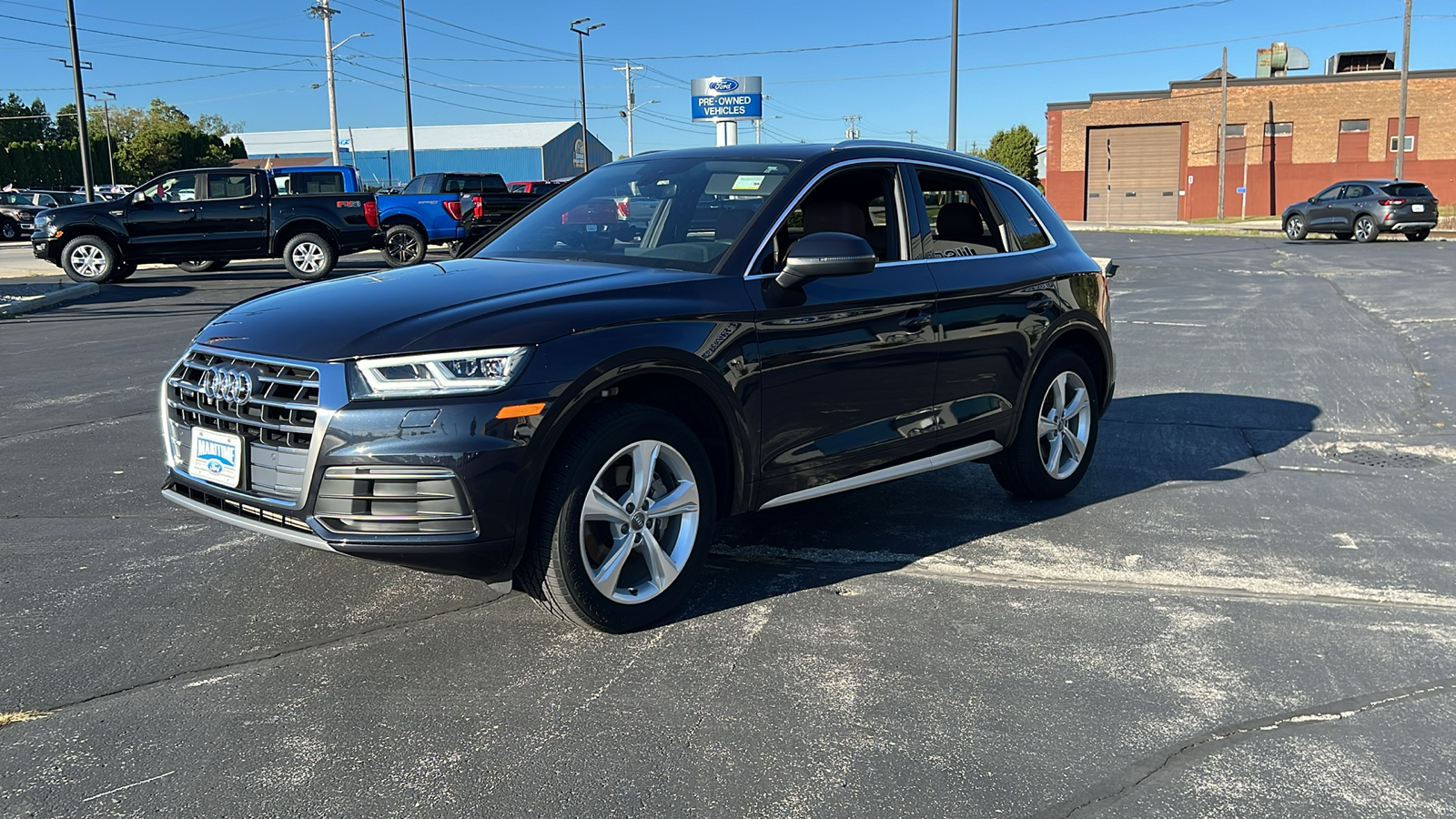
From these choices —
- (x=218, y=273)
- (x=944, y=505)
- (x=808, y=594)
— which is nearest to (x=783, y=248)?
(x=808, y=594)

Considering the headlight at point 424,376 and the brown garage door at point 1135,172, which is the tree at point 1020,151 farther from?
the headlight at point 424,376

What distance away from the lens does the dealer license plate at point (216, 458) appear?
3.87 m

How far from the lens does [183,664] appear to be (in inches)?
151

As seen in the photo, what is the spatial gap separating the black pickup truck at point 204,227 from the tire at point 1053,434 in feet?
57.1

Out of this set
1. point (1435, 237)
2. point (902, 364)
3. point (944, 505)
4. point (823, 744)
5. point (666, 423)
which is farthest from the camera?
point (1435, 237)

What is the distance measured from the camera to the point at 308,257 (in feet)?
Answer: 69.3

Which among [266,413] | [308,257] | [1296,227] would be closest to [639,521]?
[266,413]

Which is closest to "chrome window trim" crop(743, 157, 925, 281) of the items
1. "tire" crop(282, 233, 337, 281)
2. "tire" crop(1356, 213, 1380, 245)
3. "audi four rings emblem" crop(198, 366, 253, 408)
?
"audi four rings emblem" crop(198, 366, 253, 408)

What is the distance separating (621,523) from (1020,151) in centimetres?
7741

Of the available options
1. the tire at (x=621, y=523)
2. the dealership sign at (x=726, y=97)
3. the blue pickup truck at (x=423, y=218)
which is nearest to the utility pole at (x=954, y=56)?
the blue pickup truck at (x=423, y=218)

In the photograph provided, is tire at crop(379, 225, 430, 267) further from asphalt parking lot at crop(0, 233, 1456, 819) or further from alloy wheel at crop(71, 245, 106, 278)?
asphalt parking lot at crop(0, 233, 1456, 819)

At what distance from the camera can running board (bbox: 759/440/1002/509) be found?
4.68 m

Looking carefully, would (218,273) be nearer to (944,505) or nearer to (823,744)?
(944,505)

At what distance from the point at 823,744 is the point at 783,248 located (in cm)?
210
